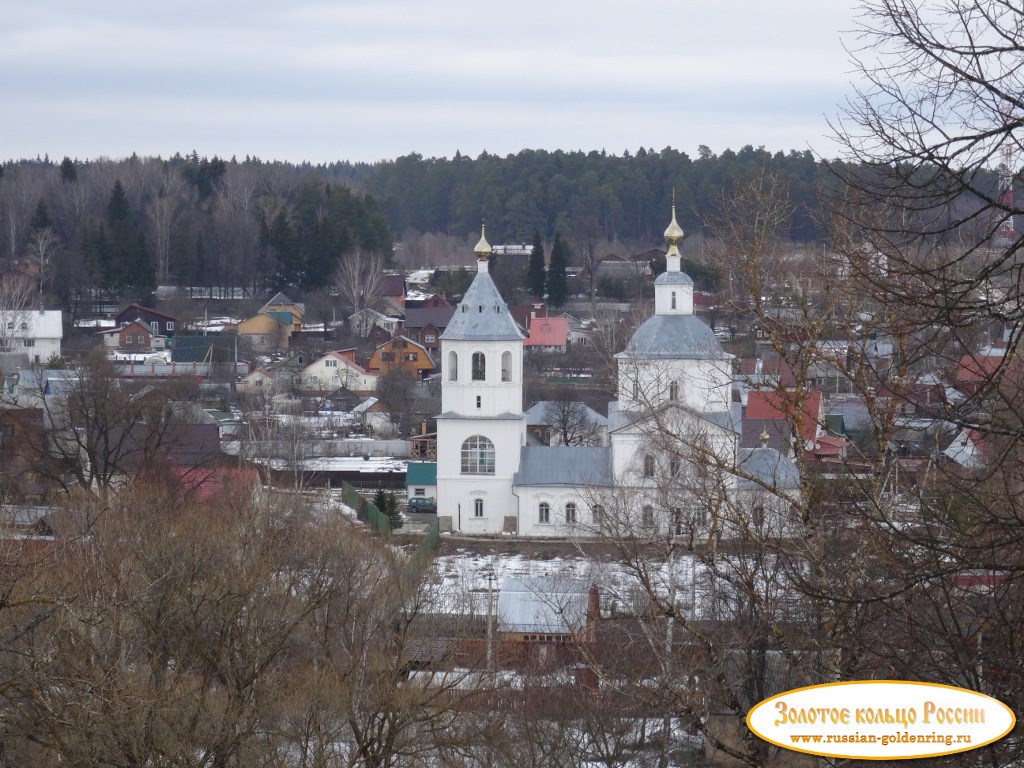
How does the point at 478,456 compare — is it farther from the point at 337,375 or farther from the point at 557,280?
the point at 557,280

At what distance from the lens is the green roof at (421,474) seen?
2966cm

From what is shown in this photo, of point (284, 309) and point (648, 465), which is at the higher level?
point (284, 309)

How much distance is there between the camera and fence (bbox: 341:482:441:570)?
2402cm

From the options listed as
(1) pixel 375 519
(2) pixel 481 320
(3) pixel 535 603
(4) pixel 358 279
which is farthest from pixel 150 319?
(3) pixel 535 603

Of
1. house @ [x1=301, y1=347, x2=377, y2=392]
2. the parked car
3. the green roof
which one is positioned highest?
house @ [x1=301, y1=347, x2=377, y2=392]

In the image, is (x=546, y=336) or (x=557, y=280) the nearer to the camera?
(x=546, y=336)


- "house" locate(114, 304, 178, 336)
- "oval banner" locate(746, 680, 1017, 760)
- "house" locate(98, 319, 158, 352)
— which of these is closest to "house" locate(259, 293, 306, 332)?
"house" locate(114, 304, 178, 336)

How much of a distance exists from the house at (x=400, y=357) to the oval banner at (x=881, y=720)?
4324 cm

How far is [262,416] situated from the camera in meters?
37.6

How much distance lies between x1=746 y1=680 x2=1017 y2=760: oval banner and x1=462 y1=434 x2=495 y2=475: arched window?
23.3 m

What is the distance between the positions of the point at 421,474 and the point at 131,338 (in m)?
25.6

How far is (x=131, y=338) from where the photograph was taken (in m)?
52.5

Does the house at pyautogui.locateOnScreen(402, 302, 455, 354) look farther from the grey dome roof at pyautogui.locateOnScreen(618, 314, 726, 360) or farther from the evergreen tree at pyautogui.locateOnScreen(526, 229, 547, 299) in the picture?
the grey dome roof at pyautogui.locateOnScreen(618, 314, 726, 360)

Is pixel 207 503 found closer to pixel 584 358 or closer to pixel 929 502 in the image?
pixel 929 502
